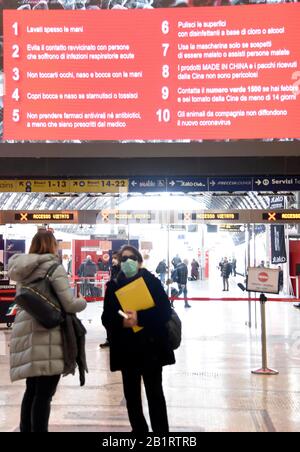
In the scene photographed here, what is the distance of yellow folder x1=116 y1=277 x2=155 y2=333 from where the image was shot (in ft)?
12.9

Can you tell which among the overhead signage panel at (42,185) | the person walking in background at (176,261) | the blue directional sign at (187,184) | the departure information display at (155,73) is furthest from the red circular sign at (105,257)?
the departure information display at (155,73)

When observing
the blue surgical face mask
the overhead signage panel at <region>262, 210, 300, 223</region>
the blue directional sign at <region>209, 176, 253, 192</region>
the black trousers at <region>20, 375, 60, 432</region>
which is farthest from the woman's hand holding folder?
the overhead signage panel at <region>262, 210, 300, 223</region>

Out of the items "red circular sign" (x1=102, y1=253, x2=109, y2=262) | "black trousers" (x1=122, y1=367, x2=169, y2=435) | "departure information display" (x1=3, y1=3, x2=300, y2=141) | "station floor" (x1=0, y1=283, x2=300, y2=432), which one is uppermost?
"departure information display" (x1=3, y1=3, x2=300, y2=141)

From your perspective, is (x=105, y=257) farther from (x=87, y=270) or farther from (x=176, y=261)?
(x=176, y=261)

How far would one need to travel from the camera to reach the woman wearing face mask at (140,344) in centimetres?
394

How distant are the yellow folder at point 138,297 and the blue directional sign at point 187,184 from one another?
849 centimetres

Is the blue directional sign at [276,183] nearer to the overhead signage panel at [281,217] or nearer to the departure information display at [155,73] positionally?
the overhead signage panel at [281,217]

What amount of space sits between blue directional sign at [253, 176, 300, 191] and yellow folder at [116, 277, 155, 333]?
28.3 feet

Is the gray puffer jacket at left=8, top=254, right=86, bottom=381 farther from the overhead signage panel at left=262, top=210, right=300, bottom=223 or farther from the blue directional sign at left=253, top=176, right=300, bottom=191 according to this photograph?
the overhead signage panel at left=262, top=210, right=300, bottom=223

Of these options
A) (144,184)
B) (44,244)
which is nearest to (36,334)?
(44,244)

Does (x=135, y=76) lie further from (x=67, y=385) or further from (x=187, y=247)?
(x=187, y=247)

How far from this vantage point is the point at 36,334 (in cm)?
381

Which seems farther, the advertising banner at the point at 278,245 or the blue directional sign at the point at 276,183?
the advertising banner at the point at 278,245

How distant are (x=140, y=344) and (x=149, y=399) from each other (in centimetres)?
35
